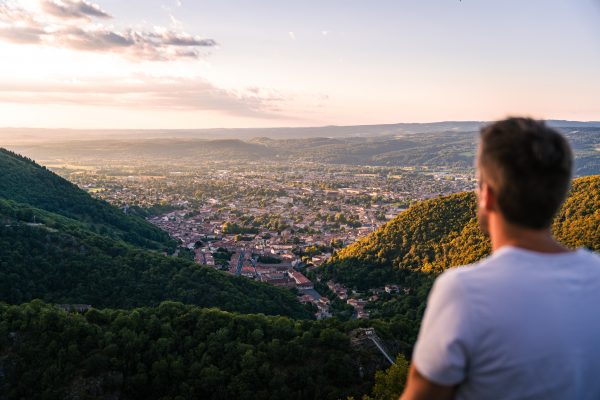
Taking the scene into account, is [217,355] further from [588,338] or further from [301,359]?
[588,338]

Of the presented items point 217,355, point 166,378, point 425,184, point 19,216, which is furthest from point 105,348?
point 425,184

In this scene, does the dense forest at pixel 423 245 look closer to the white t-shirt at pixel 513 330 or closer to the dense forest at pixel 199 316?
the dense forest at pixel 199 316

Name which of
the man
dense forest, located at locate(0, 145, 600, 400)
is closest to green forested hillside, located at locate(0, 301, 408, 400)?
dense forest, located at locate(0, 145, 600, 400)

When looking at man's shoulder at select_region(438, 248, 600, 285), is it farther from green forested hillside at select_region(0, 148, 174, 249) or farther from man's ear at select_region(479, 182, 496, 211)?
green forested hillside at select_region(0, 148, 174, 249)

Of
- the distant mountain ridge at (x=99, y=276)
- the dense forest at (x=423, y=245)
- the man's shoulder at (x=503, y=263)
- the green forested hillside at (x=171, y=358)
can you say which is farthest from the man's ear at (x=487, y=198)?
the distant mountain ridge at (x=99, y=276)

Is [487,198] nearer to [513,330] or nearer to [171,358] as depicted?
[513,330]

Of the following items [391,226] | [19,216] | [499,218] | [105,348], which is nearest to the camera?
[499,218]

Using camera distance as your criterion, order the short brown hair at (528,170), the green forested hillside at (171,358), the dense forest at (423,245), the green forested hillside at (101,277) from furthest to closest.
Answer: the dense forest at (423,245)
the green forested hillside at (101,277)
the green forested hillside at (171,358)
the short brown hair at (528,170)
